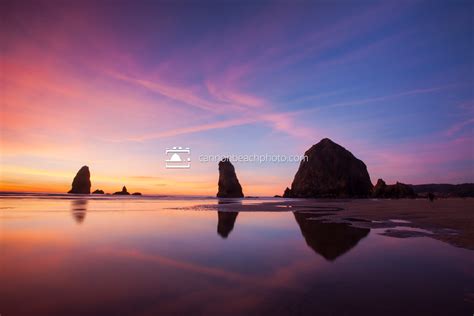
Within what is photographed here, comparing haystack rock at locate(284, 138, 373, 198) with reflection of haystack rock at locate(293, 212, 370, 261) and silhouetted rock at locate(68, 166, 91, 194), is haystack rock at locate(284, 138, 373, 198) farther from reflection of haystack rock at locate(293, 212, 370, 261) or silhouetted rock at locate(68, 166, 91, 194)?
reflection of haystack rock at locate(293, 212, 370, 261)

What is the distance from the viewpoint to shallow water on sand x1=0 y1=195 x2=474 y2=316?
5.42 meters

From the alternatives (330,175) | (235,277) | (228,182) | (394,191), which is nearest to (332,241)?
(235,277)

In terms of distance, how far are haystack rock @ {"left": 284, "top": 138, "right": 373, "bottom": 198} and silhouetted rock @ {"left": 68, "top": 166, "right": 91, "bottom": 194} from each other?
12386 cm

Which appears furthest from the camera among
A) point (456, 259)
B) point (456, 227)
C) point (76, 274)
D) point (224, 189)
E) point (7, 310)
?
point (224, 189)

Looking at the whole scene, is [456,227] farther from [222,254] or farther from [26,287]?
[26,287]

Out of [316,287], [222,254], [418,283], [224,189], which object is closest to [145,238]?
[222,254]

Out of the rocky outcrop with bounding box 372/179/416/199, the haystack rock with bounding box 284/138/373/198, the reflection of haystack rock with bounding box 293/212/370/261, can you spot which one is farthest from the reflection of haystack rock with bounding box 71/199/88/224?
the haystack rock with bounding box 284/138/373/198

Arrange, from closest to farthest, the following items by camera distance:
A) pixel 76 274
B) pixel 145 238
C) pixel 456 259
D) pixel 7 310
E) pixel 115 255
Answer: pixel 7 310 < pixel 76 274 < pixel 456 259 < pixel 115 255 < pixel 145 238

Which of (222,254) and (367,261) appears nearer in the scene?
(367,261)

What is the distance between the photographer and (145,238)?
1373cm

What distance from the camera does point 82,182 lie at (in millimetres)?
171000

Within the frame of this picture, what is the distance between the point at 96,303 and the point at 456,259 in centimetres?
1046

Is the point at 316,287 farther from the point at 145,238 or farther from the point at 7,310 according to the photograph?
the point at 145,238

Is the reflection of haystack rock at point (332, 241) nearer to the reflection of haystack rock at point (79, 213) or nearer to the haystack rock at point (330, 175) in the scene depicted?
the reflection of haystack rock at point (79, 213)
